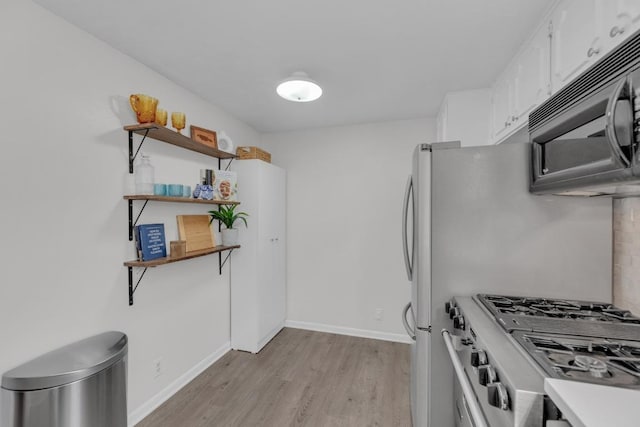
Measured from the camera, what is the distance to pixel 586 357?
80cm

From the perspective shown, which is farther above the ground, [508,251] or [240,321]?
[508,251]

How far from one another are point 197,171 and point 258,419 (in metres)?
1.98

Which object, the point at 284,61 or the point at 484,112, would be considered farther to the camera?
the point at 484,112

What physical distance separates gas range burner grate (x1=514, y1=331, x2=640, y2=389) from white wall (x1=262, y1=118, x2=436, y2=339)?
218 cm

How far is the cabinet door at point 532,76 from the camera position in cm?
142

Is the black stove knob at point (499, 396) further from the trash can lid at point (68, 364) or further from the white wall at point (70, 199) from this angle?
the white wall at point (70, 199)

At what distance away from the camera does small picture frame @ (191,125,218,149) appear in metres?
2.38

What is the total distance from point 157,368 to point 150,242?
0.94m

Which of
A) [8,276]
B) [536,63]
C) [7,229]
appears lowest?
[8,276]

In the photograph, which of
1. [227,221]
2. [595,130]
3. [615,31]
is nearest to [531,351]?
[595,130]

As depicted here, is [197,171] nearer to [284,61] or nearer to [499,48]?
[284,61]

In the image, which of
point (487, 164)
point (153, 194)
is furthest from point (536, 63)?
point (153, 194)

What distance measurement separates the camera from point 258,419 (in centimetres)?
196

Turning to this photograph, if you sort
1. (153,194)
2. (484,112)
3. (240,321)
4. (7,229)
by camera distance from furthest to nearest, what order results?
1. (240,321)
2. (484,112)
3. (153,194)
4. (7,229)
